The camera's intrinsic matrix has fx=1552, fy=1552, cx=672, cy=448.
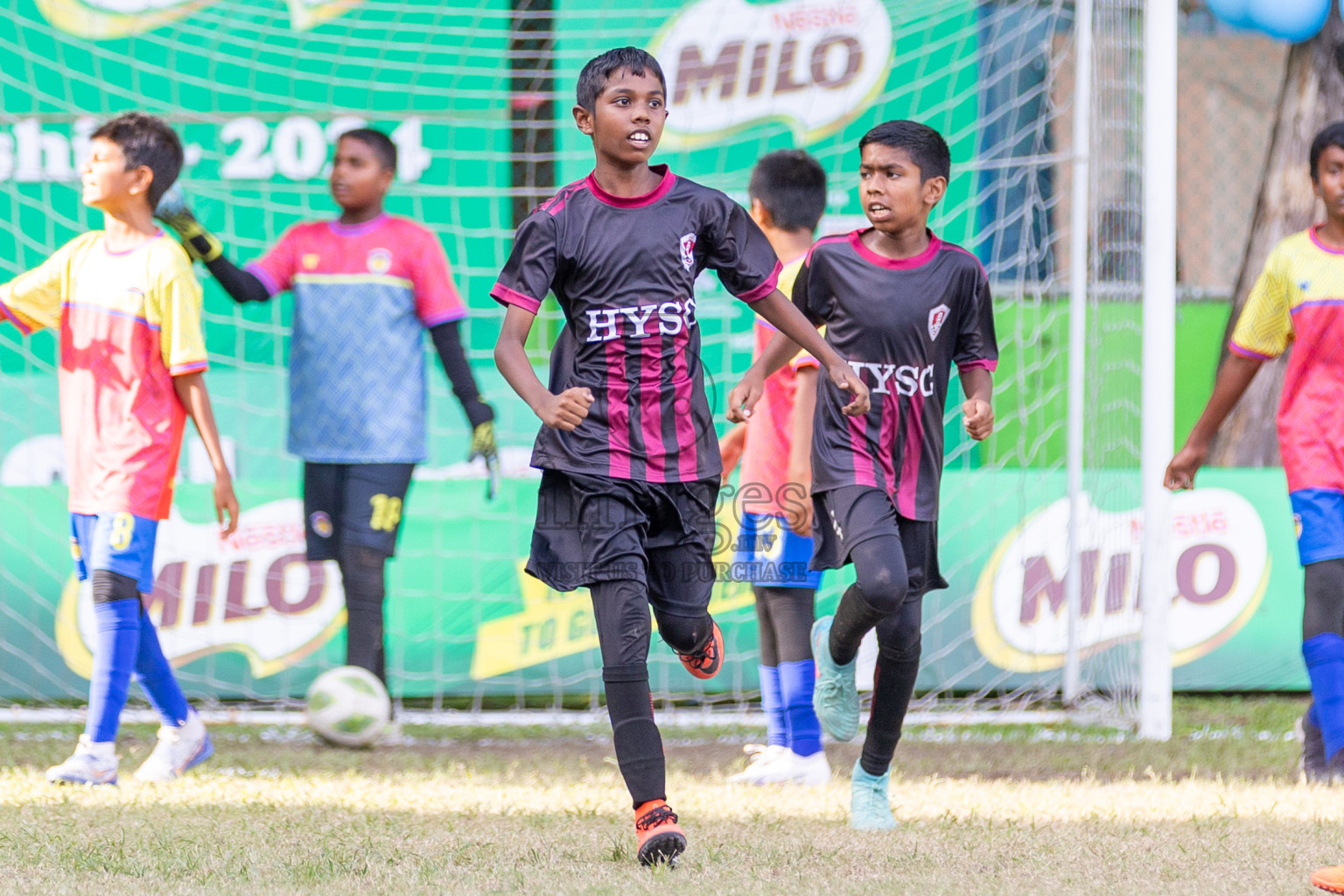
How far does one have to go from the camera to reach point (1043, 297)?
24.3 feet

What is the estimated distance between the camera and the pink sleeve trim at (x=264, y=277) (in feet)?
16.0

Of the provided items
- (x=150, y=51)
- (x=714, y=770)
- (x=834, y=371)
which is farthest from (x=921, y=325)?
(x=150, y=51)

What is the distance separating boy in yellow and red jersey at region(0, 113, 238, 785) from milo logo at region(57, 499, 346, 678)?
1.11 m

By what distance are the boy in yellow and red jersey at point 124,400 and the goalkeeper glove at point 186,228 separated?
256 mm

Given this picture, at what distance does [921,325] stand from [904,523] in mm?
450

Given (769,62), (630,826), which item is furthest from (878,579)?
(769,62)

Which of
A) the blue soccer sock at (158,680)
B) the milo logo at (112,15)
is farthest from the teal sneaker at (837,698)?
the milo logo at (112,15)

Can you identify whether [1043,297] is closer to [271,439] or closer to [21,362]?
[271,439]

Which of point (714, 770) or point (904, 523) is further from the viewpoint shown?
point (714, 770)

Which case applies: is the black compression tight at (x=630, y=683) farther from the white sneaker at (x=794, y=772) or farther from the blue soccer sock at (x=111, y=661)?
the blue soccer sock at (x=111, y=661)

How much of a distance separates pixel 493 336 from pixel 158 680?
330 cm

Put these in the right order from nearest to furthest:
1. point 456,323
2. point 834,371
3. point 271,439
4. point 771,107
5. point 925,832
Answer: point 834,371, point 925,832, point 456,323, point 271,439, point 771,107

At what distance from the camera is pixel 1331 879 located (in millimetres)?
2746

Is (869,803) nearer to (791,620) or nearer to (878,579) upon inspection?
(878,579)
